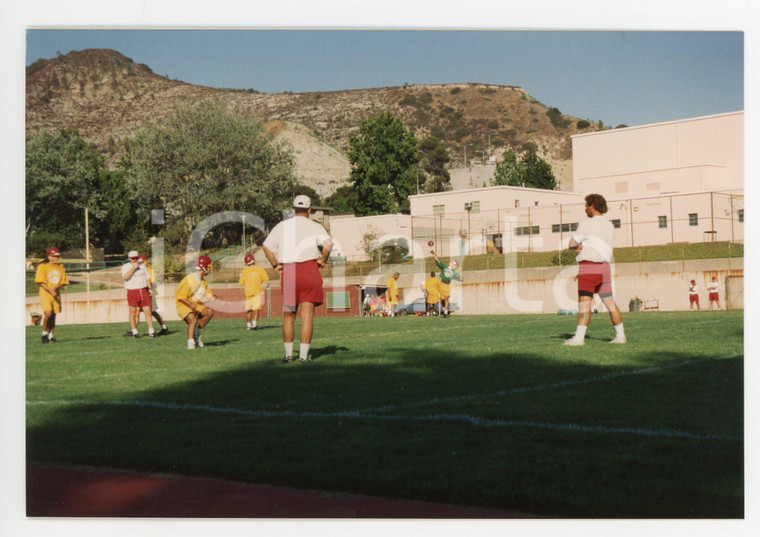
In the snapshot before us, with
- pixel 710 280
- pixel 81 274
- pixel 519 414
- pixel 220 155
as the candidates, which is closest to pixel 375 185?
pixel 220 155

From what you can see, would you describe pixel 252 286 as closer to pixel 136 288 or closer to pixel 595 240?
pixel 136 288

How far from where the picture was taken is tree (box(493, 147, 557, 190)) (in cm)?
8438

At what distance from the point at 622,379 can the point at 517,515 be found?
3.83 m

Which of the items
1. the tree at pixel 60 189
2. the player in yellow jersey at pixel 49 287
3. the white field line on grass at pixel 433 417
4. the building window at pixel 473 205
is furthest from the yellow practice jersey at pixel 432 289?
the building window at pixel 473 205

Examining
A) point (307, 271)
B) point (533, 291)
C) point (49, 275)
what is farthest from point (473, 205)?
point (307, 271)

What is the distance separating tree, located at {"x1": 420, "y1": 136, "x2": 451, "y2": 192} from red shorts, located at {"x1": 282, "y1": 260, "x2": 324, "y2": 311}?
96976 mm

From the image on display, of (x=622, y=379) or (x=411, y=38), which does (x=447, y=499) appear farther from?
(x=411, y=38)

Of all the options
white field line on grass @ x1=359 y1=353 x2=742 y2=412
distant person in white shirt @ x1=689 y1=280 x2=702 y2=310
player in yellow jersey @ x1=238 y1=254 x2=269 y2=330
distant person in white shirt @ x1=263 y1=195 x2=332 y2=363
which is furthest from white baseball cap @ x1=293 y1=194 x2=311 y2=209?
distant person in white shirt @ x1=689 y1=280 x2=702 y2=310

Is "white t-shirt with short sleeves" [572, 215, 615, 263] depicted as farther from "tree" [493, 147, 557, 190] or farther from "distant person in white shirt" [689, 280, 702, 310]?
"tree" [493, 147, 557, 190]

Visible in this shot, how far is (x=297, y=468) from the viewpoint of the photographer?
5.54 m

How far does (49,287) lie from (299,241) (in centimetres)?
833

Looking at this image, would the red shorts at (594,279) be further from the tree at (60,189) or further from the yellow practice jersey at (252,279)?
the tree at (60,189)

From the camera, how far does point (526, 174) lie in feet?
280

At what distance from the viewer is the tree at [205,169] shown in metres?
63.7
